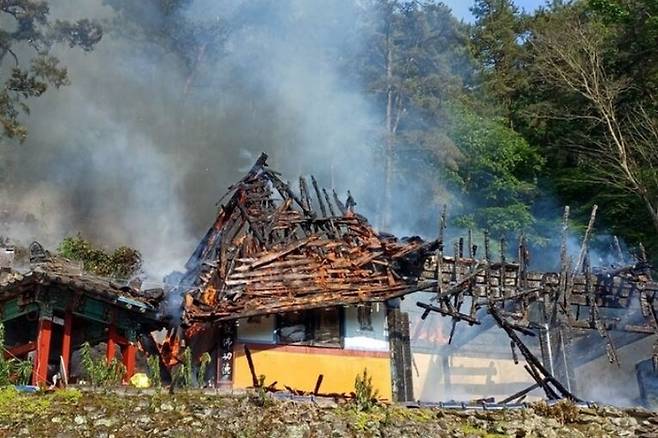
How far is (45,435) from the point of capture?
495 inches

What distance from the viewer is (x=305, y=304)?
61.3 feet

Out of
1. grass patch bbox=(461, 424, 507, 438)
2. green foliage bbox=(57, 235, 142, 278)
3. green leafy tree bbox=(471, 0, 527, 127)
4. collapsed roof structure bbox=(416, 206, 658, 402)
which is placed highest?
green leafy tree bbox=(471, 0, 527, 127)

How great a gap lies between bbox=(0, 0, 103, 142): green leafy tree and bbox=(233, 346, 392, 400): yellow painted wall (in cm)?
1907

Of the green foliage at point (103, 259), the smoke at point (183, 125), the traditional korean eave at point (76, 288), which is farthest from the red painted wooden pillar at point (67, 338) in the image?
the smoke at point (183, 125)

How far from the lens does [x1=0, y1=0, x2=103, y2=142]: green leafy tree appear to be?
33000mm

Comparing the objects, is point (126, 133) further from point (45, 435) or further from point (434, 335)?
point (45, 435)

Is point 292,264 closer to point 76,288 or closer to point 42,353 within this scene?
point 76,288

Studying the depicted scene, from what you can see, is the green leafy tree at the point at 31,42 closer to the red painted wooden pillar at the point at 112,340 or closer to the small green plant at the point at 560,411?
the red painted wooden pillar at the point at 112,340

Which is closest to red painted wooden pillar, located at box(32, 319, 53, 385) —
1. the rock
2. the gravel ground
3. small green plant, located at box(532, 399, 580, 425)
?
the gravel ground

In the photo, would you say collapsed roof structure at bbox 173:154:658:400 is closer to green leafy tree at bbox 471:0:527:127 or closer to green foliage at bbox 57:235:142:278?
green foliage at bbox 57:235:142:278

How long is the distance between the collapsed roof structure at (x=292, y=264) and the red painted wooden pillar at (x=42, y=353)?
3335 millimetres

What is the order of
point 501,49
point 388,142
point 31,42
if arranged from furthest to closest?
point 501,49
point 388,142
point 31,42

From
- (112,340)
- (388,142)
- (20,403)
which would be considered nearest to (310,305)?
(112,340)

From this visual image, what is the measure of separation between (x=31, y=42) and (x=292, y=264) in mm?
22384
